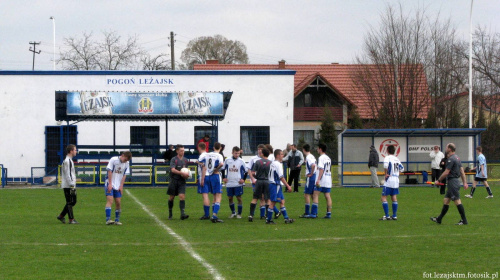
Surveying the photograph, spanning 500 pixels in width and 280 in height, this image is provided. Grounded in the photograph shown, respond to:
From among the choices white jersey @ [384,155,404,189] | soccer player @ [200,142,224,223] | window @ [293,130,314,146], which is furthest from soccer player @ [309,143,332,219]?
window @ [293,130,314,146]

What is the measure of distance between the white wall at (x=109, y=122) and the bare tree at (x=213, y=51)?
4252 cm

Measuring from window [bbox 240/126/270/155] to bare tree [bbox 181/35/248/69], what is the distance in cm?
4269

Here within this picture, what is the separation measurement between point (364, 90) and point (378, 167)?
11.5 meters

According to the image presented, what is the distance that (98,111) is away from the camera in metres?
31.2

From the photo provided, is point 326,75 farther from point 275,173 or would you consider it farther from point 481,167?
point 275,173

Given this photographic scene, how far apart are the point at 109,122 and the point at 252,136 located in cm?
767

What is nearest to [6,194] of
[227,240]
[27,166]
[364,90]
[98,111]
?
[98,111]

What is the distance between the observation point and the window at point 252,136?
38.9 m

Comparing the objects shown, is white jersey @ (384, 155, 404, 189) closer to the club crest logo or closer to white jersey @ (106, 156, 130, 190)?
white jersey @ (106, 156, 130, 190)

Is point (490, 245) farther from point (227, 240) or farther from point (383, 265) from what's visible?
point (227, 240)

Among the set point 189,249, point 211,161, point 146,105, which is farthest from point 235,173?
point 146,105

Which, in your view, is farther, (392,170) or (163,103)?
(163,103)

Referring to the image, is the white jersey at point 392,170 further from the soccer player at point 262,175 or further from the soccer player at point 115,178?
the soccer player at point 115,178

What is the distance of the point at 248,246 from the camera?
12.5m
